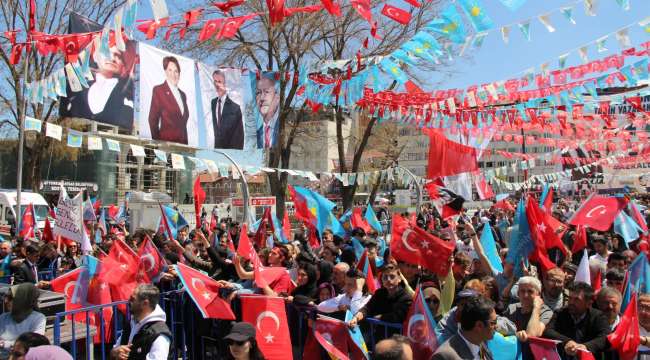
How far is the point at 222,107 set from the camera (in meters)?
12.0

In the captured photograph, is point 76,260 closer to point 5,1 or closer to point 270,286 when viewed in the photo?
point 270,286

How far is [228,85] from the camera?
12133 millimetres

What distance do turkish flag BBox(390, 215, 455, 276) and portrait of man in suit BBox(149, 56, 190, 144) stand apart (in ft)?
19.8

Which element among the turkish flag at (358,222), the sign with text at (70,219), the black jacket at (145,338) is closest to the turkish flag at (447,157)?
the turkish flag at (358,222)

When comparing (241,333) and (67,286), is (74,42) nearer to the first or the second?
(67,286)

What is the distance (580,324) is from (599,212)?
15.9ft

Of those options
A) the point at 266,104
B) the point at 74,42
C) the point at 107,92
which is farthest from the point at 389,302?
the point at 266,104

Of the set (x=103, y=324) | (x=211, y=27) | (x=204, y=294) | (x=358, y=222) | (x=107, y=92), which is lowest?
(x=103, y=324)

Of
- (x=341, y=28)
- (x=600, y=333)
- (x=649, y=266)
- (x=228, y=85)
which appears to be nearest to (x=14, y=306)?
(x=600, y=333)

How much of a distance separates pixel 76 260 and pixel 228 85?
16.1 ft

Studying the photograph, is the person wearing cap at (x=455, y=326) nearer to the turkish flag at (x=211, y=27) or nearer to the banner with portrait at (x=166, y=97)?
the turkish flag at (x=211, y=27)

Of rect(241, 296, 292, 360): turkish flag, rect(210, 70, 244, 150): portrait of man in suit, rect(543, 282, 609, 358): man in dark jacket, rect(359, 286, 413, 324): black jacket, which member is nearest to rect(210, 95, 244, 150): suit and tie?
rect(210, 70, 244, 150): portrait of man in suit

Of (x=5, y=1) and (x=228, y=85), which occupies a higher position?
(x=5, y=1)

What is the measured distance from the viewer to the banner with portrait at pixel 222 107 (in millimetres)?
11586
